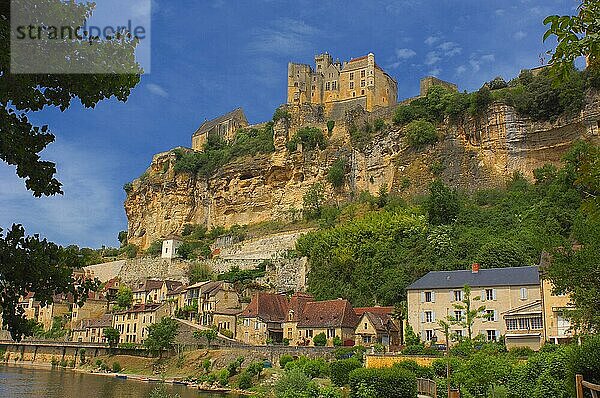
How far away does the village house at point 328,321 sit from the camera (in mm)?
44781

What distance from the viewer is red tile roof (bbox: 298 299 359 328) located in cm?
4534

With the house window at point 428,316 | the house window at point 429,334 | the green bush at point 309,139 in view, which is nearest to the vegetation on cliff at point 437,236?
the house window at point 428,316

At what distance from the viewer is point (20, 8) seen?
6.70 meters

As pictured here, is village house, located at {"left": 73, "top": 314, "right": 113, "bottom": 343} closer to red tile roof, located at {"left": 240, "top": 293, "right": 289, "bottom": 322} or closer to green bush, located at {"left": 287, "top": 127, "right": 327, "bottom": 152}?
red tile roof, located at {"left": 240, "top": 293, "right": 289, "bottom": 322}

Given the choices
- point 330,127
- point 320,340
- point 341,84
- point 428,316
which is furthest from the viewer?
point 341,84

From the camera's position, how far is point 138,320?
59281 millimetres

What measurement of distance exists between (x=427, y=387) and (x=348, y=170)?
47212 mm

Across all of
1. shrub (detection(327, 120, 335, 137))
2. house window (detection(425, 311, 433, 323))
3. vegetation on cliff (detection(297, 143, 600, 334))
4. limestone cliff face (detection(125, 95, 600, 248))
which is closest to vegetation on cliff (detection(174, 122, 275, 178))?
limestone cliff face (detection(125, 95, 600, 248))

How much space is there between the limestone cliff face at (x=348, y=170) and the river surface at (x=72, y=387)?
3317 cm

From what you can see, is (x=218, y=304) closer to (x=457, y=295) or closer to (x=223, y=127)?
(x=457, y=295)

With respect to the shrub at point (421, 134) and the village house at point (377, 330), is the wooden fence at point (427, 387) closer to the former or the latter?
the village house at point (377, 330)

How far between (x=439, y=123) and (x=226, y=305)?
2998cm

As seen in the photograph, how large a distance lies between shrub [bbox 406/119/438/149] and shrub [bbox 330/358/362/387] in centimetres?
3680

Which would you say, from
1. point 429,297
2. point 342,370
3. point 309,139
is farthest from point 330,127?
point 342,370
